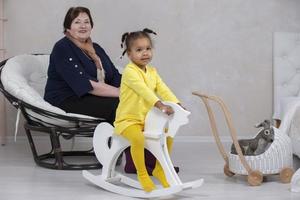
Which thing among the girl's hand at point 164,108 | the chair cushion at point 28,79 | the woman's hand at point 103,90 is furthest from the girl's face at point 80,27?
the girl's hand at point 164,108

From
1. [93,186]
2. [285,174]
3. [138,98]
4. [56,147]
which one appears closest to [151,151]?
[138,98]

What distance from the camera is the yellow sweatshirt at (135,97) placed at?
3.01 m

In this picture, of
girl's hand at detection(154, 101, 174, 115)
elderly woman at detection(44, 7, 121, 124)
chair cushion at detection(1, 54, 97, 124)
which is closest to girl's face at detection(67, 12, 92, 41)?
elderly woman at detection(44, 7, 121, 124)

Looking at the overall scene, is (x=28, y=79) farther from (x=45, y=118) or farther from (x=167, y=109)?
(x=167, y=109)

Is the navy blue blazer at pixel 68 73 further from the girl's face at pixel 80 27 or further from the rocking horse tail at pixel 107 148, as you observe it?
the rocking horse tail at pixel 107 148

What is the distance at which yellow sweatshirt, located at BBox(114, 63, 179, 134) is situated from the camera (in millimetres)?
3008

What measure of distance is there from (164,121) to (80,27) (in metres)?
1.18

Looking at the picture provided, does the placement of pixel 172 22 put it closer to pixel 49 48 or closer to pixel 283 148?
pixel 49 48

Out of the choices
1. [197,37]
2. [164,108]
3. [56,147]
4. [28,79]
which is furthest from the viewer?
[197,37]

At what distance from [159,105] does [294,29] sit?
2.25 m

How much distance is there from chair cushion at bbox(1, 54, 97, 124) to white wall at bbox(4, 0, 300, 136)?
1.54 feet

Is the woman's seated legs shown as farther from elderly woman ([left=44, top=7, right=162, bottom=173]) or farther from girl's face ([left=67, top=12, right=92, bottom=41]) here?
girl's face ([left=67, top=12, right=92, bottom=41])

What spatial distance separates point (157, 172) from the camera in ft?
10.0

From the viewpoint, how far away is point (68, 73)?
3.70 meters
